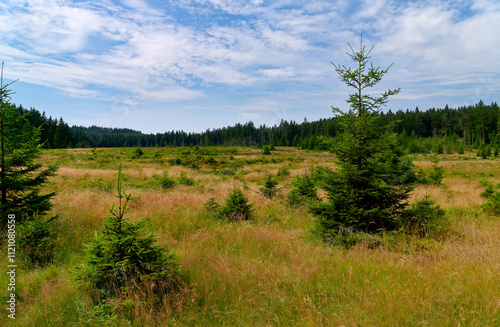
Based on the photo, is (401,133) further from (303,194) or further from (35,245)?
(35,245)

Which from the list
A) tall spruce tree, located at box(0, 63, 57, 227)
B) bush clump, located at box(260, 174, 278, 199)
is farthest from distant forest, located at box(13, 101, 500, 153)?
tall spruce tree, located at box(0, 63, 57, 227)

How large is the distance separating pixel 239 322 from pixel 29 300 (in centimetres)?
277

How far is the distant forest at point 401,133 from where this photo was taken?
74.3 meters

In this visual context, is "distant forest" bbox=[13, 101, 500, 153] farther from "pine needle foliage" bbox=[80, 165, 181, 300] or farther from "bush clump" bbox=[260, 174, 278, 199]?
"pine needle foliage" bbox=[80, 165, 181, 300]

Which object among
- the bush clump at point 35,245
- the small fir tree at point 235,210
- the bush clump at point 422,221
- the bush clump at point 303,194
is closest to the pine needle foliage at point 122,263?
the bush clump at point 35,245

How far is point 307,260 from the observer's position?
3857 millimetres

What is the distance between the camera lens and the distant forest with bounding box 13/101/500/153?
7431 centimetres

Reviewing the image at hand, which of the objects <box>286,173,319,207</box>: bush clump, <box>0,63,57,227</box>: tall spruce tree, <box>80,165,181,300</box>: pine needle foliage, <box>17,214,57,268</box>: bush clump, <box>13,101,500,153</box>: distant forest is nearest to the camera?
<box>80,165,181,300</box>: pine needle foliage

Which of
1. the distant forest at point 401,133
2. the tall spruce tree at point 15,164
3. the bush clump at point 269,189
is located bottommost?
the bush clump at point 269,189

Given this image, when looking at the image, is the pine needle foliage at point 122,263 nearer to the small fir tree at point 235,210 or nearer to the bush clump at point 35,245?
the bush clump at point 35,245

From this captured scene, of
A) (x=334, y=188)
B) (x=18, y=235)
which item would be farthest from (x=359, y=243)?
(x=18, y=235)

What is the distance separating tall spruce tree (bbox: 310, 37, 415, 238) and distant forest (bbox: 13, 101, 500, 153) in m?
34.7

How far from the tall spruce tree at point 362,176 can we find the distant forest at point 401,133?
3469cm

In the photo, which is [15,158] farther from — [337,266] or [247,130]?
[247,130]
